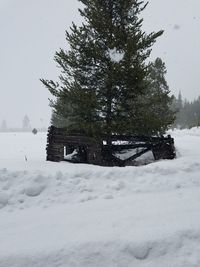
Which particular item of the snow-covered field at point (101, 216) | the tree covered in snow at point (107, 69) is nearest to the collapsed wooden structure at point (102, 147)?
the tree covered in snow at point (107, 69)

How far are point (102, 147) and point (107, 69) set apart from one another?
315 centimetres

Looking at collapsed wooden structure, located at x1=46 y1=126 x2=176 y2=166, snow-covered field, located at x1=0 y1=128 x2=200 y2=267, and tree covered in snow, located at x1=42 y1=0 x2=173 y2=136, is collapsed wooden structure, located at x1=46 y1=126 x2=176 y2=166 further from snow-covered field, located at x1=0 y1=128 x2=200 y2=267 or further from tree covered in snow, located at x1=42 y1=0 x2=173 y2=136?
snow-covered field, located at x1=0 y1=128 x2=200 y2=267

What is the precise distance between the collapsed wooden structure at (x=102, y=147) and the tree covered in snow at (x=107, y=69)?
36 centimetres

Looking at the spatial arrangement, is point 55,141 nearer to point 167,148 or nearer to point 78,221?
point 167,148

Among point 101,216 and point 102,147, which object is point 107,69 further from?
point 101,216

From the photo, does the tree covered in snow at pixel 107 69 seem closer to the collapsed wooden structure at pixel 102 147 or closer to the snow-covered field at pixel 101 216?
the collapsed wooden structure at pixel 102 147

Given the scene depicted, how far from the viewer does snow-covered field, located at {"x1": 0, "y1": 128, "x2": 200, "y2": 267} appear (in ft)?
17.8

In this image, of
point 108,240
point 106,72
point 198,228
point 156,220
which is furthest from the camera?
point 106,72

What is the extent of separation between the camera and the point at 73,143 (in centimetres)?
1333

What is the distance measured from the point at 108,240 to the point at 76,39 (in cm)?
961

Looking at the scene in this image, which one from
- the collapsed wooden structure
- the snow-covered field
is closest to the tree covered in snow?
the collapsed wooden structure

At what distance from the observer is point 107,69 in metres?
13.3

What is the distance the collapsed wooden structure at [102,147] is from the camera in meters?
13.1

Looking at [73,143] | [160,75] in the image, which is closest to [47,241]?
[73,143]
